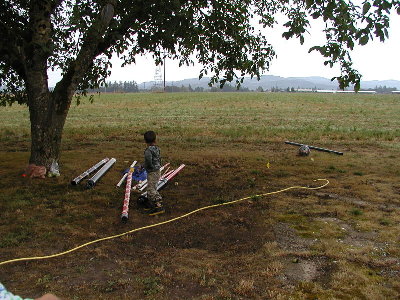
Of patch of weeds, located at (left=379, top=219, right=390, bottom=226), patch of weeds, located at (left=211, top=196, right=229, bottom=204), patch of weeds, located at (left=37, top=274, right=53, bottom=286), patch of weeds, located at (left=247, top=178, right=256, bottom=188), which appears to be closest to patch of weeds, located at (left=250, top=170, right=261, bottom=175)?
patch of weeds, located at (left=247, top=178, right=256, bottom=188)

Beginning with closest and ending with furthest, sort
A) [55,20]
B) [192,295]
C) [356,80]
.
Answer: [192,295] → [356,80] → [55,20]

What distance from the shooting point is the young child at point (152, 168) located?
271 inches

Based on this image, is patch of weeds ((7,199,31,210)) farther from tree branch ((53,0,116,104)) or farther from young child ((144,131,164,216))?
tree branch ((53,0,116,104))

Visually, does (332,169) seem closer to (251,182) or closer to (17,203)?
(251,182)

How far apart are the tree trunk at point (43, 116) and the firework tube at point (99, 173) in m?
1.19

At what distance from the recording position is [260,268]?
4.92m

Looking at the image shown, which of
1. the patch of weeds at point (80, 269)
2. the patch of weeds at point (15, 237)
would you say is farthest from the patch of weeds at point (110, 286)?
the patch of weeds at point (15, 237)

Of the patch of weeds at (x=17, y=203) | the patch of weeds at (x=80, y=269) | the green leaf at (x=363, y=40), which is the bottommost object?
the patch of weeds at (x=80, y=269)

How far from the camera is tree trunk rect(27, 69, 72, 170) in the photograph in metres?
8.75

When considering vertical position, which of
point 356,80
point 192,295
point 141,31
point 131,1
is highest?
point 131,1

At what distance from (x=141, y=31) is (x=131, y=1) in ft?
2.25

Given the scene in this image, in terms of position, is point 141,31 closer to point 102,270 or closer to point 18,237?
point 18,237

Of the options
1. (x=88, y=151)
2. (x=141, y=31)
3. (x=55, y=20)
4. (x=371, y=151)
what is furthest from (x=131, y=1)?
(x=371, y=151)

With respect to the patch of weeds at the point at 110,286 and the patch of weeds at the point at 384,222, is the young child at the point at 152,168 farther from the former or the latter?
the patch of weeds at the point at 384,222
